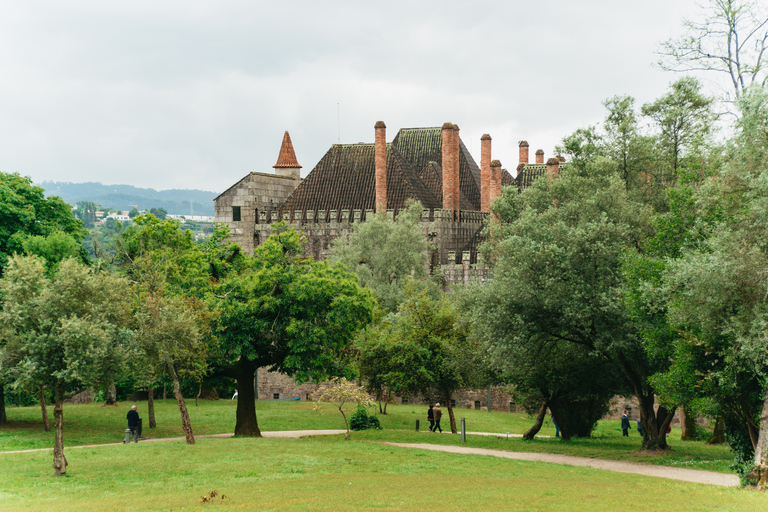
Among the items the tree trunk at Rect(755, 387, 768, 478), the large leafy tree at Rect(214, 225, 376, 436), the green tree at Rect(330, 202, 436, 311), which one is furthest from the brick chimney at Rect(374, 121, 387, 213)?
the tree trunk at Rect(755, 387, 768, 478)

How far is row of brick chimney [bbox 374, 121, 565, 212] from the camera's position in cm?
5781

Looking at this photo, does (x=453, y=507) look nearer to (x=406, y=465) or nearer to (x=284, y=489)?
(x=284, y=489)

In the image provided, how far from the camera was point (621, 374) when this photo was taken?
29094 mm

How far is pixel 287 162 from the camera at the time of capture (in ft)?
236

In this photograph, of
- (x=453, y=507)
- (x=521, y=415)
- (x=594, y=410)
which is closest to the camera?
(x=453, y=507)

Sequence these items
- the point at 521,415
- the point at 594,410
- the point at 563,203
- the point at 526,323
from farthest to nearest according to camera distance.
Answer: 1. the point at 521,415
2. the point at 594,410
3. the point at 563,203
4. the point at 526,323

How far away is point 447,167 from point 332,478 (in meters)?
42.7

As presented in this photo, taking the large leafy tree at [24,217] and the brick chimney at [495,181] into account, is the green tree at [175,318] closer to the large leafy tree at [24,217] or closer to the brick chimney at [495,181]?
the large leafy tree at [24,217]

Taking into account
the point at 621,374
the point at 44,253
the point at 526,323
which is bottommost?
the point at 621,374

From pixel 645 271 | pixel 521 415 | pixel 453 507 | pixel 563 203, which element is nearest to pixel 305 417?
pixel 521 415

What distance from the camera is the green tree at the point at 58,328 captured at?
1930 cm

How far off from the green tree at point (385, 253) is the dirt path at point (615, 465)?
2228cm

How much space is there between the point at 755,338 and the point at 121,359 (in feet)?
49.8

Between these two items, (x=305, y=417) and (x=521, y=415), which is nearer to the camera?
(x=305, y=417)
